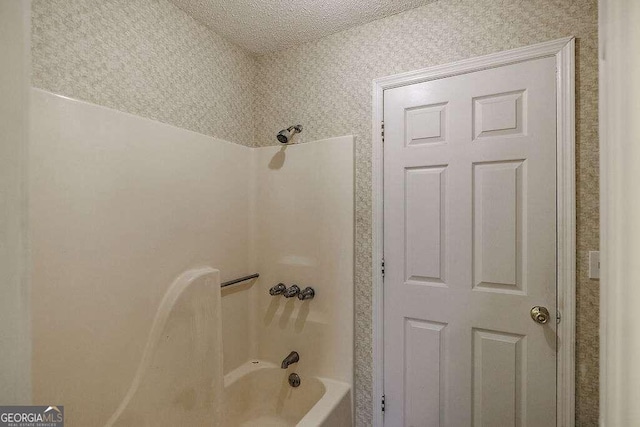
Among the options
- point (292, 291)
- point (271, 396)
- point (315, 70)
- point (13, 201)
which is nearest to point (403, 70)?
point (315, 70)

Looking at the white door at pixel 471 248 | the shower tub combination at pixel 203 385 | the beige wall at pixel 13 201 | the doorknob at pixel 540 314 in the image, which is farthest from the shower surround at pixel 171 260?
the doorknob at pixel 540 314

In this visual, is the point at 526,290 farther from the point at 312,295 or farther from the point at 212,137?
the point at 212,137

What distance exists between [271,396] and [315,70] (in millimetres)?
2056

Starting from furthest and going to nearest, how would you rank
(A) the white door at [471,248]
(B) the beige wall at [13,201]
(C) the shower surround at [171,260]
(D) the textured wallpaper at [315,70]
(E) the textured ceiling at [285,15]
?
1. (E) the textured ceiling at [285,15]
2. (A) the white door at [471,248]
3. (D) the textured wallpaper at [315,70]
4. (C) the shower surround at [171,260]
5. (B) the beige wall at [13,201]

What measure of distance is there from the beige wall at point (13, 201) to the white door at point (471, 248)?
1473mm

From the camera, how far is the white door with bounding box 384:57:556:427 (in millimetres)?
1342

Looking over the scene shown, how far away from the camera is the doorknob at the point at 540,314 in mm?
1324

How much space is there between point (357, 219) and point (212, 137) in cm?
95

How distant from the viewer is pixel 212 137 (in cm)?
174

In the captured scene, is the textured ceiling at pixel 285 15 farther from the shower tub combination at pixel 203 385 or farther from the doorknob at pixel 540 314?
the doorknob at pixel 540 314

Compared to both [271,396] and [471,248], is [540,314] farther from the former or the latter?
[271,396]

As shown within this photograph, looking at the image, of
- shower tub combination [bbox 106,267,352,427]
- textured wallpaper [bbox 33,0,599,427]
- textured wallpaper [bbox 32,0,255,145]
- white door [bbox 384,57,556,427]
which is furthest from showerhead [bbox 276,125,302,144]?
shower tub combination [bbox 106,267,352,427]

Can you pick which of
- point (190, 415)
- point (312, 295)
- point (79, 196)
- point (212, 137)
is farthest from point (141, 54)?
point (190, 415)

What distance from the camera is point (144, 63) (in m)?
1.42
